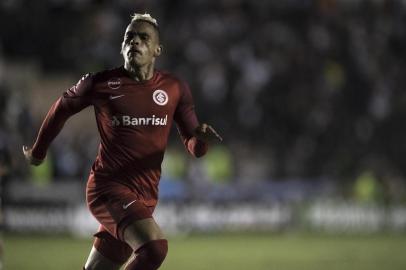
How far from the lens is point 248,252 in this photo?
1523cm

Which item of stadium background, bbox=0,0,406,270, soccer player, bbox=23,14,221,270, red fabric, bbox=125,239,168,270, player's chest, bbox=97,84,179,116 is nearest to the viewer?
red fabric, bbox=125,239,168,270

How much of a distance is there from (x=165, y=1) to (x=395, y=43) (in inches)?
226

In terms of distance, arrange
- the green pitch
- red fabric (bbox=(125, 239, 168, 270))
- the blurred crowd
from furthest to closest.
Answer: the blurred crowd, the green pitch, red fabric (bbox=(125, 239, 168, 270))

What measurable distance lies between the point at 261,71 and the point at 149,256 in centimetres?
1530

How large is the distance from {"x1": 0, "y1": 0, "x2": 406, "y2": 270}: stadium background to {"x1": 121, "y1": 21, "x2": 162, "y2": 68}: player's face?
10.5 m

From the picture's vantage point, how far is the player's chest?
21.4 ft

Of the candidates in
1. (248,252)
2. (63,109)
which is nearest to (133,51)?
(63,109)

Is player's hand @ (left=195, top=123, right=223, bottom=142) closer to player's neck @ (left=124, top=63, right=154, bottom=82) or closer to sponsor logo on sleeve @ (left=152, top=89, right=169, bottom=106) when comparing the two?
sponsor logo on sleeve @ (left=152, top=89, right=169, bottom=106)

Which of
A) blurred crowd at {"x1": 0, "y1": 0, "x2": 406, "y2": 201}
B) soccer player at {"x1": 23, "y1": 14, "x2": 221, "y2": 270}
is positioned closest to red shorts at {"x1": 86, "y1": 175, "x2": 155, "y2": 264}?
soccer player at {"x1": 23, "y1": 14, "x2": 221, "y2": 270}

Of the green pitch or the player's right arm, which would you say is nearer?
the player's right arm

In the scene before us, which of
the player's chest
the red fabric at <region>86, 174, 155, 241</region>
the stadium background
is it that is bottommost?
the red fabric at <region>86, 174, 155, 241</region>

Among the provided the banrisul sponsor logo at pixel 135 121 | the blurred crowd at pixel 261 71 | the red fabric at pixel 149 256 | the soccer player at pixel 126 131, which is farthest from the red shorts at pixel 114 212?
the blurred crowd at pixel 261 71

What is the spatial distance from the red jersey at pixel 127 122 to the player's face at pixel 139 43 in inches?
8.8

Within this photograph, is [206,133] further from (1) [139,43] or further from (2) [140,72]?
(1) [139,43]
